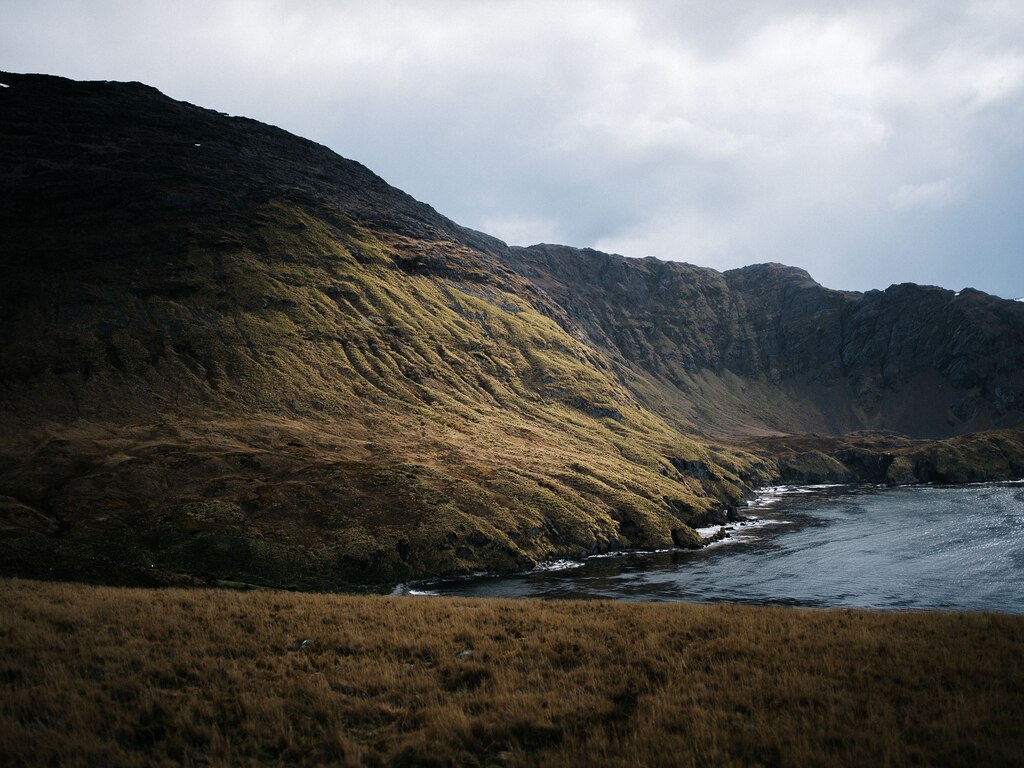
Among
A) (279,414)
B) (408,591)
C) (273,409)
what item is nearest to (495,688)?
(408,591)

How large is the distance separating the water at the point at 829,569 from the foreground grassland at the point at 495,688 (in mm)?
31124

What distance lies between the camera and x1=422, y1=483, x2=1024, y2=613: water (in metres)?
50.9

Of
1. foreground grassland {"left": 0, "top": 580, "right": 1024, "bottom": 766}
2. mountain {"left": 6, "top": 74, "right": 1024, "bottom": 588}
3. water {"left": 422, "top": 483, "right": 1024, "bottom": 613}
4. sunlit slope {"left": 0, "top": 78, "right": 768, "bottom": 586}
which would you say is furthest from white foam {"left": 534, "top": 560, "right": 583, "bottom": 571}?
foreground grassland {"left": 0, "top": 580, "right": 1024, "bottom": 766}

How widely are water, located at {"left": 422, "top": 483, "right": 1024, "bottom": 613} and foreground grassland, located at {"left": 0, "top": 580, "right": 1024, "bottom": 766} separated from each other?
31124 millimetres

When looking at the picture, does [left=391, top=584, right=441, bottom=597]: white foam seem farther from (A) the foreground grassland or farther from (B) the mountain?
(A) the foreground grassland

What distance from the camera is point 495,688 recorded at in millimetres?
15242

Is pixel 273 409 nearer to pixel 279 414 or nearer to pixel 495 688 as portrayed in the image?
pixel 279 414

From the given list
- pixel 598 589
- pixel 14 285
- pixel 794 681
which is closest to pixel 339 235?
pixel 14 285

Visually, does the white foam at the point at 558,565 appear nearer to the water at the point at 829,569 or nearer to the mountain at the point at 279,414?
the water at the point at 829,569

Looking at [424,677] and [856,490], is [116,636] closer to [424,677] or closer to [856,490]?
[424,677]

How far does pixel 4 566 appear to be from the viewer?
3297 cm

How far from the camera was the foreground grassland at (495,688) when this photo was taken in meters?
11.6

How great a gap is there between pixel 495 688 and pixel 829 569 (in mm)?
62057

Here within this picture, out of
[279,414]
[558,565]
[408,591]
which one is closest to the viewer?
[408,591]
